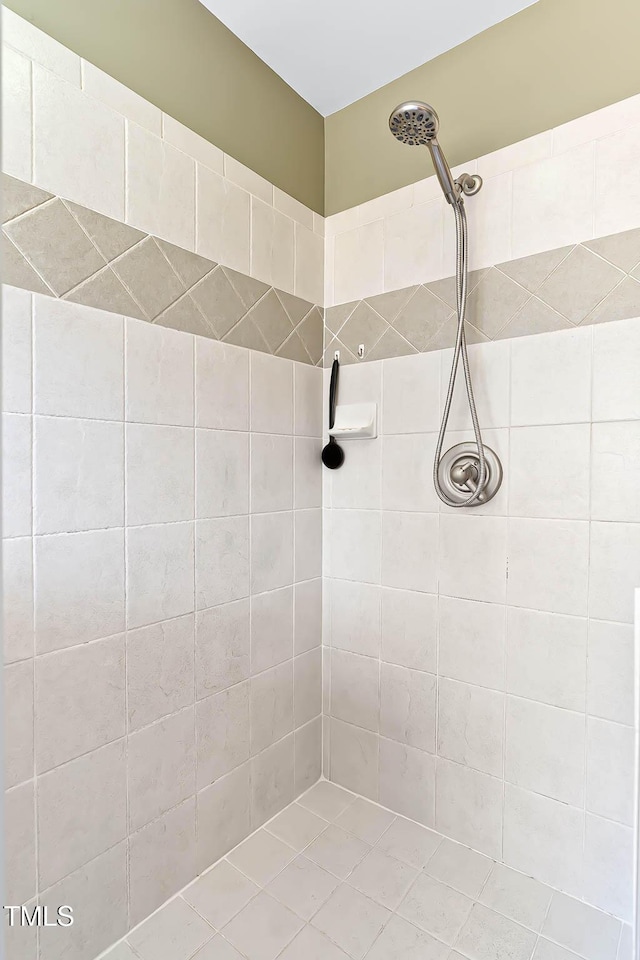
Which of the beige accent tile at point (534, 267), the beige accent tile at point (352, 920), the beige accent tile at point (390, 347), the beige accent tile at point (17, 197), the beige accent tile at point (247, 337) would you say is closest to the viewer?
the beige accent tile at point (17, 197)

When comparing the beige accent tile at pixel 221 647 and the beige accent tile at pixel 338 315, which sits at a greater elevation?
the beige accent tile at pixel 338 315

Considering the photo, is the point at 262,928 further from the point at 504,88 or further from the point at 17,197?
the point at 504,88

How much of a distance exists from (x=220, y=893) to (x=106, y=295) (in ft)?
4.77

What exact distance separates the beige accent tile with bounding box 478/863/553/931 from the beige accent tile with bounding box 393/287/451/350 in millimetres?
1418

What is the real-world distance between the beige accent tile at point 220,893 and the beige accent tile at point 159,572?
2.28 ft

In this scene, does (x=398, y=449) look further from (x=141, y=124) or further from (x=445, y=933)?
(x=445, y=933)

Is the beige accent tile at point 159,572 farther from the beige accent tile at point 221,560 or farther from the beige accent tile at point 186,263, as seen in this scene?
the beige accent tile at point 186,263

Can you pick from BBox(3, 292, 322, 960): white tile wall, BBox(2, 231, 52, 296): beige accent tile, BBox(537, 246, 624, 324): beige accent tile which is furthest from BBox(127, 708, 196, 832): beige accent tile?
BBox(537, 246, 624, 324): beige accent tile

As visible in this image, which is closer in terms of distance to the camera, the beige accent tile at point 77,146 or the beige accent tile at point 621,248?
the beige accent tile at point 77,146

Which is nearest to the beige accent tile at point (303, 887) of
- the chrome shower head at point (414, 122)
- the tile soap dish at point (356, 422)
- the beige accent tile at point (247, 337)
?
the tile soap dish at point (356, 422)

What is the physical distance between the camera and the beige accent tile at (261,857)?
1.42 m

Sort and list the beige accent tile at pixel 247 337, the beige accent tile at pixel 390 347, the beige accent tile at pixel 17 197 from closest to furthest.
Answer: the beige accent tile at pixel 17 197, the beige accent tile at pixel 247 337, the beige accent tile at pixel 390 347

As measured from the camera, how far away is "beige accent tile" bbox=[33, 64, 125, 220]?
1080 millimetres

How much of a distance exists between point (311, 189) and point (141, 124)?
64 cm
